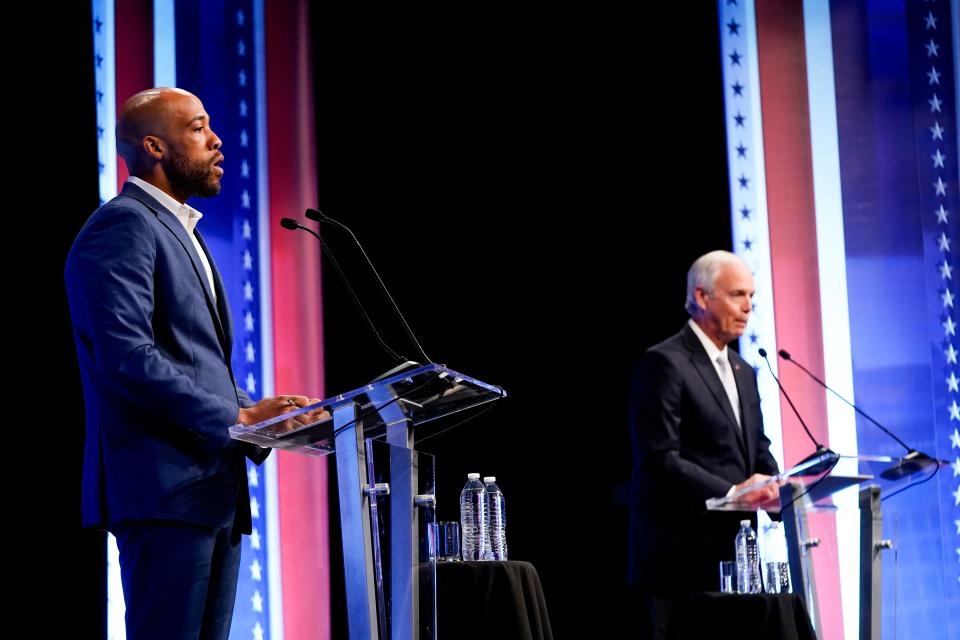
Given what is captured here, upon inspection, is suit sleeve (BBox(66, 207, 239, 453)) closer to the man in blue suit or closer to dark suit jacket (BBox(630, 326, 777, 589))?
the man in blue suit

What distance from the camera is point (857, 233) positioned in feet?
17.2

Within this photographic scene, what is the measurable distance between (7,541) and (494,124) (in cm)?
274

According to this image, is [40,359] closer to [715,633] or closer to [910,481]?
[715,633]

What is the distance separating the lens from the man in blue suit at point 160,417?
2301mm

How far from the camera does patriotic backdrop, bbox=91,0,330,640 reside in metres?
4.63

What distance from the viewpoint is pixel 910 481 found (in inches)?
135

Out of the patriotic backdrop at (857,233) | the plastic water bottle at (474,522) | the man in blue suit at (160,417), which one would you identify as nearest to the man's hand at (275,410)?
the man in blue suit at (160,417)

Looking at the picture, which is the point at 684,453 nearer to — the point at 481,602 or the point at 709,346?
the point at 709,346

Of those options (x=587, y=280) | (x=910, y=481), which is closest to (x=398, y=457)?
(x=910, y=481)

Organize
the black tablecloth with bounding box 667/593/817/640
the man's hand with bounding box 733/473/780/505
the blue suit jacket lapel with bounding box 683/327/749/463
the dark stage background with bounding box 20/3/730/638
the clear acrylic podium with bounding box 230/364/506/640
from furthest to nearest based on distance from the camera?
1. the dark stage background with bounding box 20/3/730/638
2. the blue suit jacket lapel with bounding box 683/327/749/463
3. the man's hand with bounding box 733/473/780/505
4. the black tablecloth with bounding box 667/593/817/640
5. the clear acrylic podium with bounding box 230/364/506/640

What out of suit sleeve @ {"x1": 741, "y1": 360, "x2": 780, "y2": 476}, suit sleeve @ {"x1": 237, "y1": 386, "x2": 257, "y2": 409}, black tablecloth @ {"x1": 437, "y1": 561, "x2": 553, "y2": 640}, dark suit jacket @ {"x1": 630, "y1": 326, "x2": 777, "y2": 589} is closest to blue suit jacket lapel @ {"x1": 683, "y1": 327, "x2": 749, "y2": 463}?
dark suit jacket @ {"x1": 630, "y1": 326, "x2": 777, "y2": 589}

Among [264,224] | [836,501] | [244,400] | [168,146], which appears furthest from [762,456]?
[168,146]

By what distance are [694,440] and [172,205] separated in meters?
1.99

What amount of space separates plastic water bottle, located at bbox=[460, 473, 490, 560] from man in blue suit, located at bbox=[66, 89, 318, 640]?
115 cm
